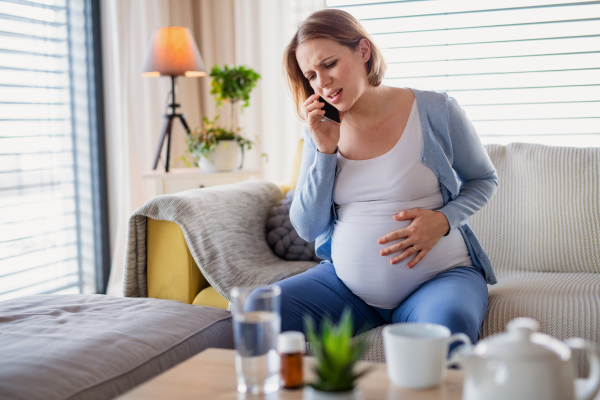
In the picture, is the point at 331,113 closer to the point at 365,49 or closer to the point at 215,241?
the point at 365,49

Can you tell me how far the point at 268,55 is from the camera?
122 inches

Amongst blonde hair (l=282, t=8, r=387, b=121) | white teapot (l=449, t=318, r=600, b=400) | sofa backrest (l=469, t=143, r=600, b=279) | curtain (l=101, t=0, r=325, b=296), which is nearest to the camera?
white teapot (l=449, t=318, r=600, b=400)

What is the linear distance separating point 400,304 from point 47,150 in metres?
2.17

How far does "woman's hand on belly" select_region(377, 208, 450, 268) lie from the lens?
1236 mm

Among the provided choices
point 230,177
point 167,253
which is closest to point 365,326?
point 167,253

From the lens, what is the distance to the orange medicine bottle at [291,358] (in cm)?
74

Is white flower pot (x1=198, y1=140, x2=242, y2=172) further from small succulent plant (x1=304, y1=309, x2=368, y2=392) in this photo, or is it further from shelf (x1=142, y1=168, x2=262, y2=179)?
small succulent plant (x1=304, y1=309, x2=368, y2=392)

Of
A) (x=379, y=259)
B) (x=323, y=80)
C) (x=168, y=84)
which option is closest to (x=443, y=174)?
(x=379, y=259)

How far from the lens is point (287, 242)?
6.00 feet

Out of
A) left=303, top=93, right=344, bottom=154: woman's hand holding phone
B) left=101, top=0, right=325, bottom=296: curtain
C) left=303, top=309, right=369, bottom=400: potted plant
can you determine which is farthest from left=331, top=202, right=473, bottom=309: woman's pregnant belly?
left=101, top=0, right=325, bottom=296: curtain

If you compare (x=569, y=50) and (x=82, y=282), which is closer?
(x=569, y=50)

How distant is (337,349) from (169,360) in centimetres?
67

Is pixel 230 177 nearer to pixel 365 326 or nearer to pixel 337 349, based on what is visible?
pixel 365 326

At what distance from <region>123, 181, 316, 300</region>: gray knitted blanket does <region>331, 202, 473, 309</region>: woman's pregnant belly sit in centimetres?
34
